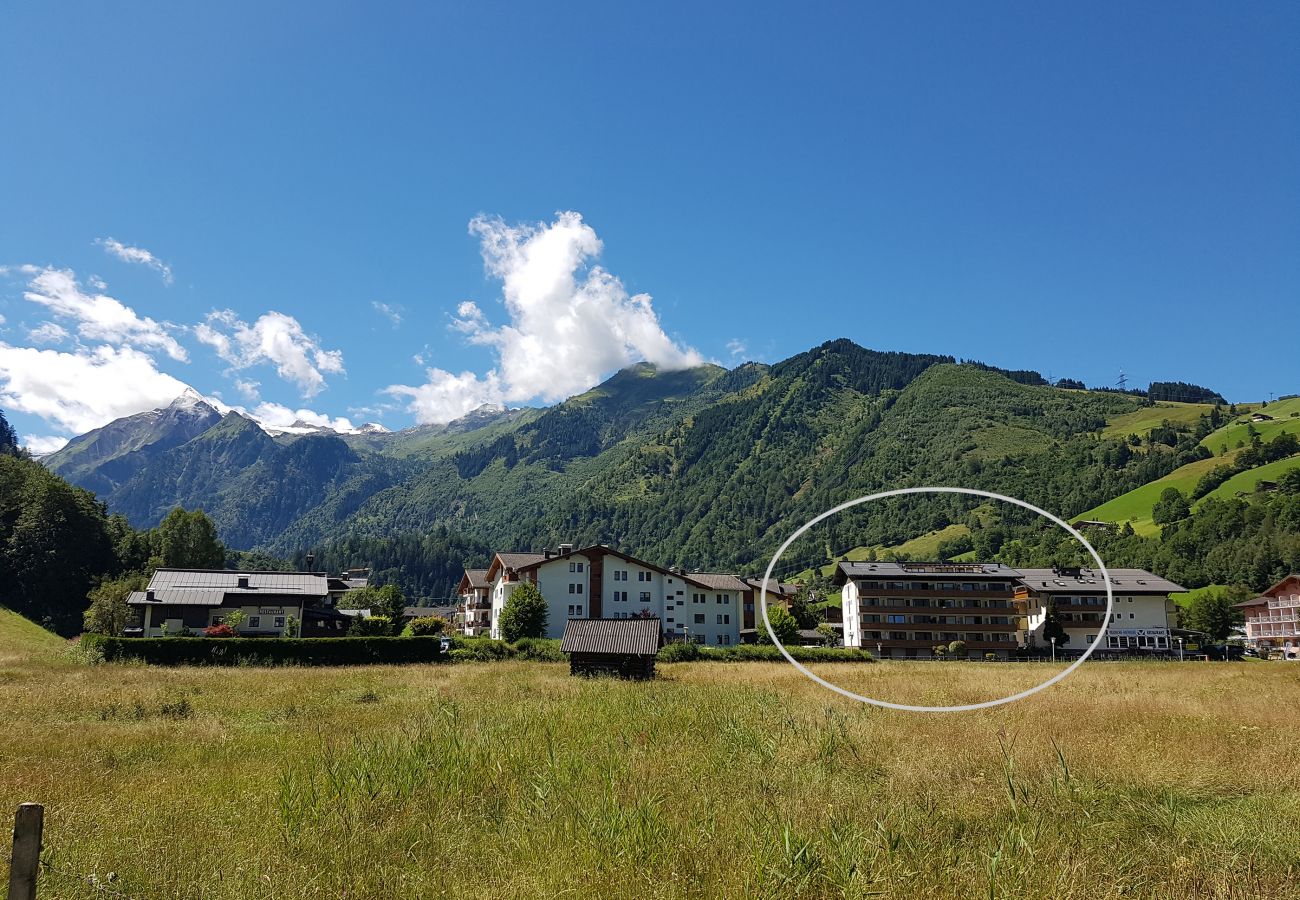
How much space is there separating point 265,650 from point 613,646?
25838 mm

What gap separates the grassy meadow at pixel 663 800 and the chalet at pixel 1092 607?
148 ft

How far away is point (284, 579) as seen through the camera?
87.0m

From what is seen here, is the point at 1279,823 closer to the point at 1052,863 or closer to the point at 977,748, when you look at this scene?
the point at 1052,863

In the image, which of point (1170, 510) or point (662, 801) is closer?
point (662, 801)

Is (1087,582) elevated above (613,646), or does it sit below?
above

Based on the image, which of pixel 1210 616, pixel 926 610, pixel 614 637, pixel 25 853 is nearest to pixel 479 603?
pixel 926 610

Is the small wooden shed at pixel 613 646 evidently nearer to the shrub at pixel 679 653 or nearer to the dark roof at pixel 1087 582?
the shrub at pixel 679 653

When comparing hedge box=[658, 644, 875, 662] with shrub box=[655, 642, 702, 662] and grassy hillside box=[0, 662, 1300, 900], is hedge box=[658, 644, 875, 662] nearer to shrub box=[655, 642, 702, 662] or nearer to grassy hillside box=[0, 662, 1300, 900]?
shrub box=[655, 642, 702, 662]

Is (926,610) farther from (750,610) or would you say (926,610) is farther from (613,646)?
(613,646)

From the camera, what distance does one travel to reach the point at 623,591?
96062 millimetres

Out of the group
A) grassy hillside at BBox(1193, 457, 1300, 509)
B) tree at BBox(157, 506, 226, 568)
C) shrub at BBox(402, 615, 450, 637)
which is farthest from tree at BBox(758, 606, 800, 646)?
grassy hillside at BBox(1193, 457, 1300, 509)

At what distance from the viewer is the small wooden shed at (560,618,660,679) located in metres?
41.5

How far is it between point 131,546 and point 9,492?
17875 mm

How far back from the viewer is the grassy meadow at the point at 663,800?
9078mm
